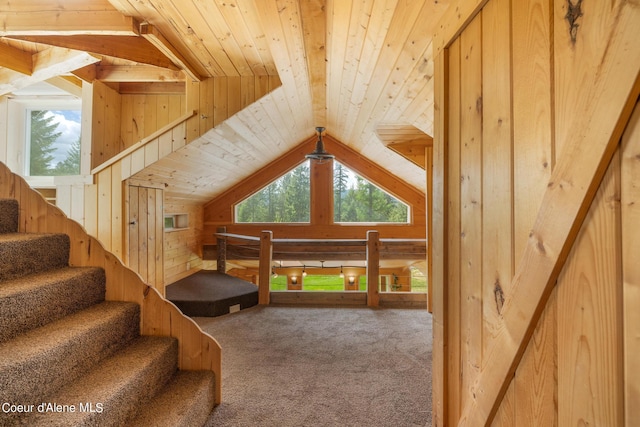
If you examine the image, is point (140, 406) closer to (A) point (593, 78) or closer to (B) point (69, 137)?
(A) point (593, 78)

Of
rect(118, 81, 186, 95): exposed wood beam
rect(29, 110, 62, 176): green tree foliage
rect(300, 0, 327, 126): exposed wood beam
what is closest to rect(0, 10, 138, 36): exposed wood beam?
rect(300, 0, 327, 126): exposed wood beam

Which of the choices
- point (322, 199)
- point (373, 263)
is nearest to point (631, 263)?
point (373, 263)

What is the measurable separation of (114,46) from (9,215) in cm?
150

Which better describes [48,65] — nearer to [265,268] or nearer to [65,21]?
[65,21]

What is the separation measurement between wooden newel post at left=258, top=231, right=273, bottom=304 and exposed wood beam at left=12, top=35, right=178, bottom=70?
203 cm

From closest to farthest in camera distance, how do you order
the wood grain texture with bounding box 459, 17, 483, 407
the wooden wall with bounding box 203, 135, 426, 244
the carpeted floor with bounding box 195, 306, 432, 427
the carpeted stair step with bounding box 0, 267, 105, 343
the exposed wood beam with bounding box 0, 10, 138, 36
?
the wood grain texture with bounding box 459, 17, 483, 407 < the carpeted stair step with bounding box 0, 267, 105, 343 < the carpeted floor with bounding box 195, 306, 432, 427 < the exposed wood beam with bounding box 0, 10, 138, 36 < the wooden wall with bounding box 203, 135, 426, 244

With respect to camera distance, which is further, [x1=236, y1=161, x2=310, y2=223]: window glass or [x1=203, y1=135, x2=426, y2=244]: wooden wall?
[x1=236, y1=161, x2=310, y2=223]: window glass

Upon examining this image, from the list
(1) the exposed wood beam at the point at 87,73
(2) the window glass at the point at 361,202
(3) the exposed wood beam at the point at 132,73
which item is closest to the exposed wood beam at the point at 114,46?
(3) the exposed wood beam at the point at 132,73

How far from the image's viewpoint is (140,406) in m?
1.43

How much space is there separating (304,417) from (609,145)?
1.81m

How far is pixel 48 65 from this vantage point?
2643 millimetres

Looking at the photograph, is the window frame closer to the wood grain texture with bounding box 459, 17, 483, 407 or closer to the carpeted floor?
the carpeted floor

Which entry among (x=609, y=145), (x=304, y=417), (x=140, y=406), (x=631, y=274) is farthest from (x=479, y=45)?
(x=140, y=406)

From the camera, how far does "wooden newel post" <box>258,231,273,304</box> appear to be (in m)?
3.71
